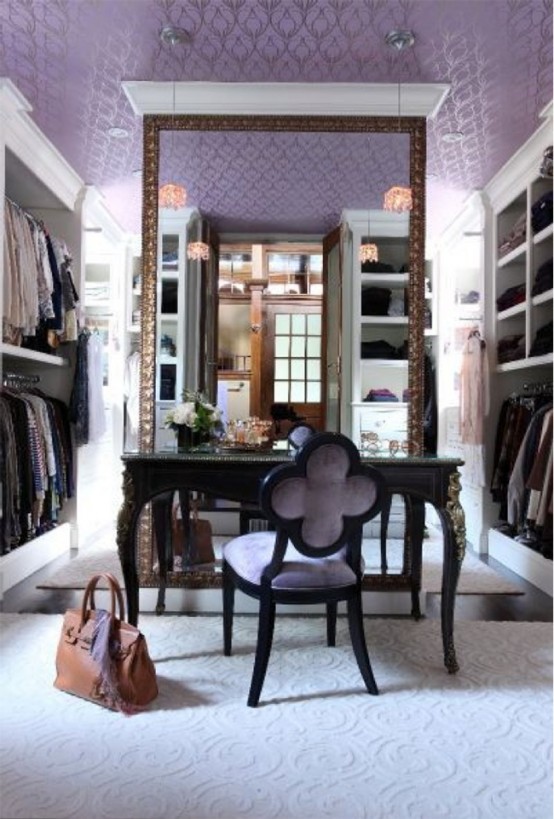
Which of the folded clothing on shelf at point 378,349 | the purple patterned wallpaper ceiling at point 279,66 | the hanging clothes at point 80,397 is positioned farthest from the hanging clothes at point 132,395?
the folded clothing on shelf at point 378,349

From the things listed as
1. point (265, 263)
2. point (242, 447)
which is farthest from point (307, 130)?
point (242, 447)

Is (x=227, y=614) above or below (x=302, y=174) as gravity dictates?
below

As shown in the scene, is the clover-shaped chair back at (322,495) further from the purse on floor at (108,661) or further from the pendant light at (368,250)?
the pendant light at (368,250)

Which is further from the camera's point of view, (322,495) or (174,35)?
(174,35)

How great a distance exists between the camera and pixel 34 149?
304 cm

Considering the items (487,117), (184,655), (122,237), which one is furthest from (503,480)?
(122,237)

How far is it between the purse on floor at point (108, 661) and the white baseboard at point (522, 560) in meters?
2.18

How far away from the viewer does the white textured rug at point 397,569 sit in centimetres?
268

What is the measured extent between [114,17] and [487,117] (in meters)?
1.73

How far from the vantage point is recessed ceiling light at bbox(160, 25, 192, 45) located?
2.11 m

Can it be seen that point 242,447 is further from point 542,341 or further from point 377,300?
point 542,341

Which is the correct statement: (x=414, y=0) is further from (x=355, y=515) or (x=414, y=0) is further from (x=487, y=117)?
(x=355, y=515)

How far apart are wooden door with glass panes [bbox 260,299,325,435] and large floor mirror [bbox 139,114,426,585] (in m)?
0.06

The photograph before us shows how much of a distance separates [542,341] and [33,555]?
3.13 m
